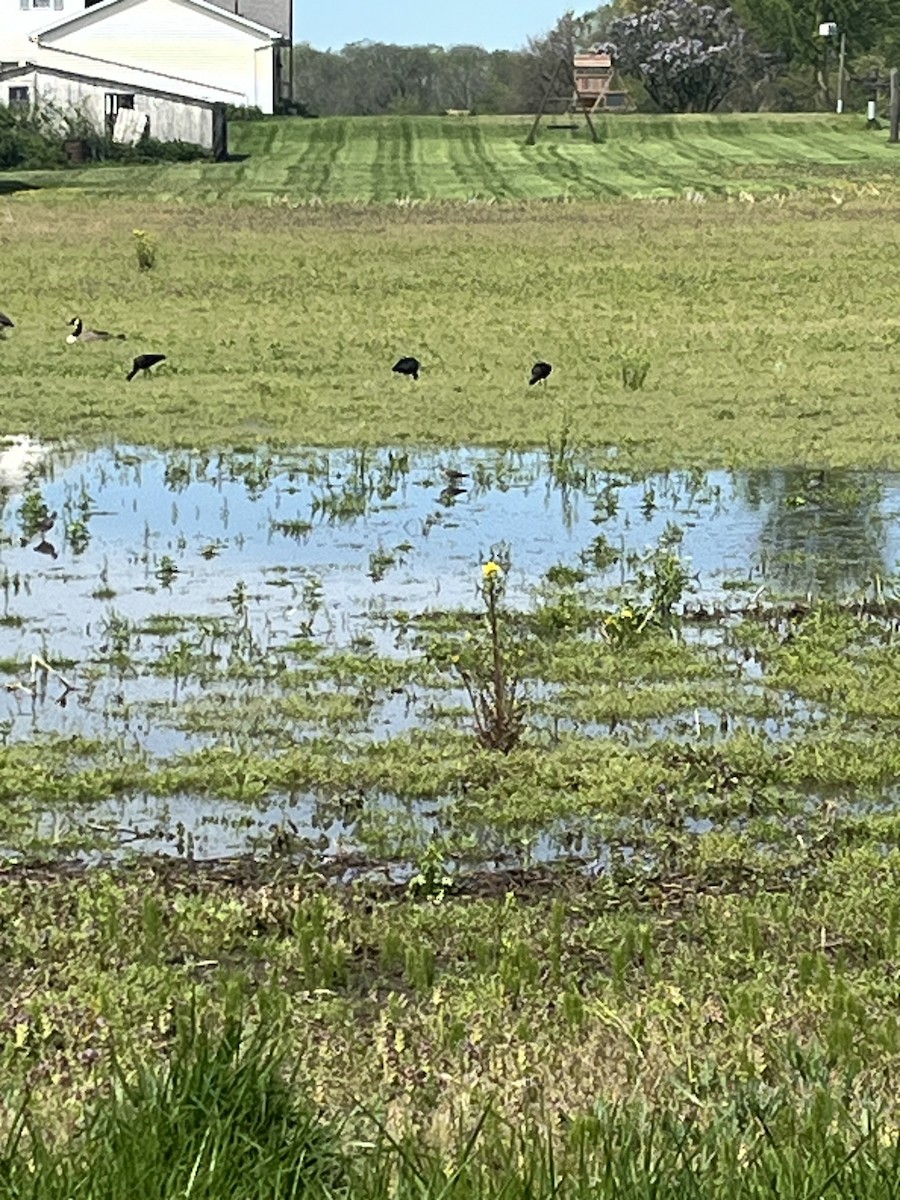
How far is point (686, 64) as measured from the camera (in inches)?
3270

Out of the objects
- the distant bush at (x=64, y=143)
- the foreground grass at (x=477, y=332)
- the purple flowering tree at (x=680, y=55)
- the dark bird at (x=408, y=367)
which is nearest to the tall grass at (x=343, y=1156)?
the foreground grass at (x=477, y=332)

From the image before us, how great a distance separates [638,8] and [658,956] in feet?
316

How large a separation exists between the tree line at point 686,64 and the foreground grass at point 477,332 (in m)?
49.7

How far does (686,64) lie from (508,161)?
31.5 m

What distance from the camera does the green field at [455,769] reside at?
430cm

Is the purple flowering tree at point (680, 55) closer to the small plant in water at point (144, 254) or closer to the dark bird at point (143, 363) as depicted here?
the small plant in water at point (144, 254)

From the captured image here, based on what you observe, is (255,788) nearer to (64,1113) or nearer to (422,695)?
(422,695)

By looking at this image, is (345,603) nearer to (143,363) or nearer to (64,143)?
(143,363)

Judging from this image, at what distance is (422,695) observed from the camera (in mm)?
9203

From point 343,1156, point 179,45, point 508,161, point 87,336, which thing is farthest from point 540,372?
point 179,45

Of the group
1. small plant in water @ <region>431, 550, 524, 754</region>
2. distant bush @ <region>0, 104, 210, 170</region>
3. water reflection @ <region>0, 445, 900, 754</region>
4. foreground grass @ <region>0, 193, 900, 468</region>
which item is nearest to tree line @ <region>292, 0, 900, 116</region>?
distant bush @ <region>0, 104, 210, 170</region>

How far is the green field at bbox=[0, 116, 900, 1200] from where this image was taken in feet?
14.1

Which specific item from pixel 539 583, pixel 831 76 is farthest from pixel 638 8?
pixel 539 583

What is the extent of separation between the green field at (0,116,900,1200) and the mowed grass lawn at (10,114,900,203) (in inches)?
980
